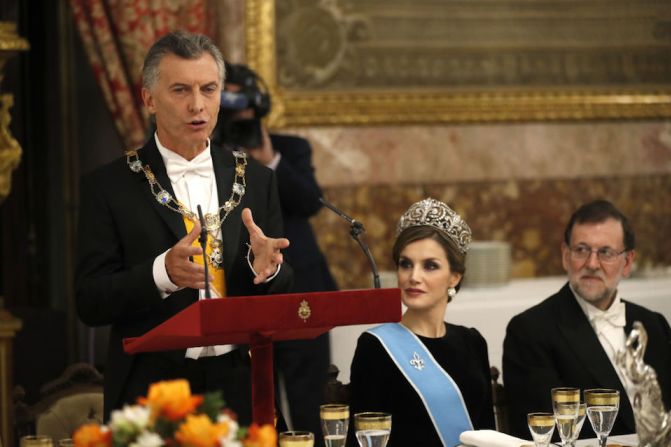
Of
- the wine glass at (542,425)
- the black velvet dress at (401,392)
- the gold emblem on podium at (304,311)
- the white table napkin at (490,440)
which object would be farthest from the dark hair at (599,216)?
the gold emblem on podium at (304,311)

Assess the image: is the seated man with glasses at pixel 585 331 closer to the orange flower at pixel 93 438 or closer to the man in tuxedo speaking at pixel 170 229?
the man in tuxedo speaking at pixel 170 229

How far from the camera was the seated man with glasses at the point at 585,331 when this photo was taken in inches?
149

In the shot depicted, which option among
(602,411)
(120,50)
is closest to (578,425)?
(602,411)

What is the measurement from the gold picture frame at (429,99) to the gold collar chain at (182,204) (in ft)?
9.59

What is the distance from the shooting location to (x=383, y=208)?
20.3 ft

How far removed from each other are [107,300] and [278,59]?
3.34 meters

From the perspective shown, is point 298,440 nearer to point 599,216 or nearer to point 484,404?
point 484,404

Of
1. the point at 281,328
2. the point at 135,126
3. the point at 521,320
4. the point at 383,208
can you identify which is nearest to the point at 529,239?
the point at 383,208

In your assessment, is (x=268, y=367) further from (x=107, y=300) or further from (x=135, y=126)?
(x=135, y=126)

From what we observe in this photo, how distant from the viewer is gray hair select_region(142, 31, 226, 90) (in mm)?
2859

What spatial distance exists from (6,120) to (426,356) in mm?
1977

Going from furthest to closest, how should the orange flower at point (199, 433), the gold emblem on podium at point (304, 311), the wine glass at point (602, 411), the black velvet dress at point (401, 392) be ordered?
1. the black velvet dress at point (401, 392)
2. the wine glass at point (602, 411)
3. the gold emblem on podium at point (304, 311)
4. the orange flower at point (199, 433)

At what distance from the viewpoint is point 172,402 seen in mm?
1842

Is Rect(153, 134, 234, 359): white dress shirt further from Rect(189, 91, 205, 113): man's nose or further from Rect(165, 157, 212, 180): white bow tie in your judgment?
Rect(189, 91, 205, 113): man's nose
